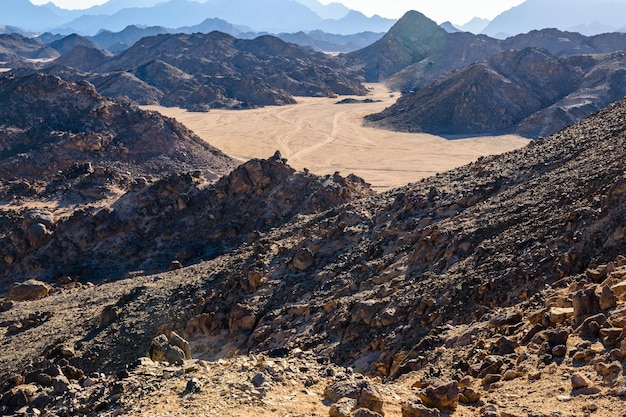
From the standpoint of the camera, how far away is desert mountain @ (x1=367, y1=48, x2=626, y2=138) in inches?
2083

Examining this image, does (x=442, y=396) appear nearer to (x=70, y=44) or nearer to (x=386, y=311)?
(x=386, y=311)

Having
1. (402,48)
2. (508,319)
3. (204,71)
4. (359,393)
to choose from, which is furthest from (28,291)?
(402,48)

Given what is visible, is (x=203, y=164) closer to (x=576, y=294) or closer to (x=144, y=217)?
(x=144, y=217)

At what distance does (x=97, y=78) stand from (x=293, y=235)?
71.6 meters

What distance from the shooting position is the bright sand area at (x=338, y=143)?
41.1 m

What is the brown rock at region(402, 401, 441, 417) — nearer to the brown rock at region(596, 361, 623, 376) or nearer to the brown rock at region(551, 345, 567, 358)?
the brown rock at region(551, 345, 567, 358)

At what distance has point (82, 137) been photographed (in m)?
36.7

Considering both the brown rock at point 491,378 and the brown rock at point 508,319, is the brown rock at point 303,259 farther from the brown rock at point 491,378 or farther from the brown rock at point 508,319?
the brown rock at point 491,378

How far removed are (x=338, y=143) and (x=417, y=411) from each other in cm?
4370

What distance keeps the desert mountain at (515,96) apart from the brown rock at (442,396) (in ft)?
155

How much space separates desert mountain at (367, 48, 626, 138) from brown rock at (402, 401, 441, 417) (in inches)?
1874

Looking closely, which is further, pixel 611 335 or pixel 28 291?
pixel 28 291

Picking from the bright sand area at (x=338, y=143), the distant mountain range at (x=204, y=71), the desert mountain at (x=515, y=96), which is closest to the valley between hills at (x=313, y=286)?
the bright sand area at (x=338, y=143)

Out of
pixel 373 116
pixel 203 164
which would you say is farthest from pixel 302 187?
Result: pixel 373 116
